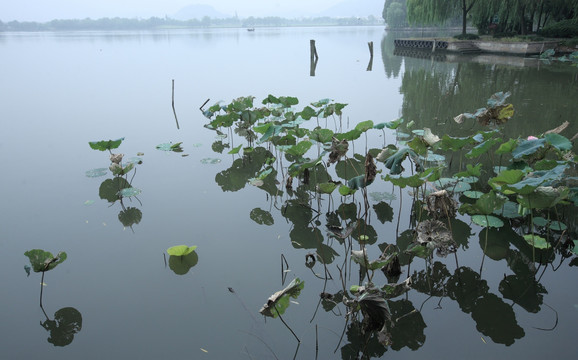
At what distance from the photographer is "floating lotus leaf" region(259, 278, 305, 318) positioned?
1.87 meters

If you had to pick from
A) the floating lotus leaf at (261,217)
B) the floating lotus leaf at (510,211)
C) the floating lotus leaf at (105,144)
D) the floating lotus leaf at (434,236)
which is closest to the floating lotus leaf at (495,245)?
the floating lotus leaf at (510,211)

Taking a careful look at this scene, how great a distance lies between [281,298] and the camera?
2018 millimetres

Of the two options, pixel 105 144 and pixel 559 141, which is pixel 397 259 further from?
pixel 105 144

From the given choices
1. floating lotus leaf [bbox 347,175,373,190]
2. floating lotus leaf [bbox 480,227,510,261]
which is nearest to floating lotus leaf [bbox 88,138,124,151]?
floating lotus leaf [bbox 347,175,373,190]

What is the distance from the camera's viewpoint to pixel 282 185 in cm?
442

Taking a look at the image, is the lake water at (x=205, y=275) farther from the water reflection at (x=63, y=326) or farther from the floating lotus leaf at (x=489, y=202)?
the floating lotus leaf at (x=489, y=202)

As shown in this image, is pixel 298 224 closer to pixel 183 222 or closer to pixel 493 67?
pixel 183 222

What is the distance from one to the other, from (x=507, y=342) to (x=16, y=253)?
3.51 meters

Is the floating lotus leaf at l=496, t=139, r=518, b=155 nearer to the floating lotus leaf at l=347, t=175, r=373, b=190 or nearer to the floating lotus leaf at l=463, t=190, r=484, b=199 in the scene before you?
the floating lotus leaf at l=463, t=190, r=484, b=199

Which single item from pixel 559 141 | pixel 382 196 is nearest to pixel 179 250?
pixel 382 196

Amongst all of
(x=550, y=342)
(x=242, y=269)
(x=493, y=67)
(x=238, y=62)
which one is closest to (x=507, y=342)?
(x=550, y=342)

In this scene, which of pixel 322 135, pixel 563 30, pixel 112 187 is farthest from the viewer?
pixel 563 30

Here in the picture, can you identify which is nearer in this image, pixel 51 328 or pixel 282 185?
pixel 51 328

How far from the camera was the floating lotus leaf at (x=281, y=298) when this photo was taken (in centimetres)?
187
